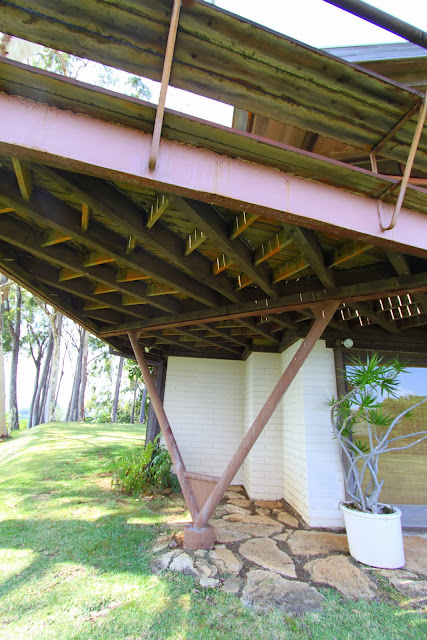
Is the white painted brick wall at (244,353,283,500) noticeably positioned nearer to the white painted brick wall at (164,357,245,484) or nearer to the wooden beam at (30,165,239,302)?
the white painted brick wall at (164,357,245,484)

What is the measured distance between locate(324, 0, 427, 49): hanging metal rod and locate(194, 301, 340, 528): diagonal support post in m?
1.73

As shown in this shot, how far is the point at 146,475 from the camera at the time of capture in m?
4.61

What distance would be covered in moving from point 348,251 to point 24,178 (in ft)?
6.29

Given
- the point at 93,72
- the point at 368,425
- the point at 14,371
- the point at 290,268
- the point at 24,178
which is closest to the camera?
the point at 24,178

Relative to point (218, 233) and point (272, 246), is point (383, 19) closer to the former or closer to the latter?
point (218, 233)

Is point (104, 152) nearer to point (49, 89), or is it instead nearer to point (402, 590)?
point (49, 89)

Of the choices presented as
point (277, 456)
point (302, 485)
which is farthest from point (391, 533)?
point (277, 456)

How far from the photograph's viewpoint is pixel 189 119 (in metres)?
1.21

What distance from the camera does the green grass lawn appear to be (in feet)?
6.11

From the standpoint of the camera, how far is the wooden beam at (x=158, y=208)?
1756 mm

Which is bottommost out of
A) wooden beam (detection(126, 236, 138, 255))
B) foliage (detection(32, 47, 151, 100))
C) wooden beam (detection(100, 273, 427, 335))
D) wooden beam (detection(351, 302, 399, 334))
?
wooden beam (detection(100, 273, 427, 335))

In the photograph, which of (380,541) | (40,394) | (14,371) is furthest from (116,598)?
(40,394)

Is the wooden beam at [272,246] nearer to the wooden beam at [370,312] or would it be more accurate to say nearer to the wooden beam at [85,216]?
the wooden beam at [85,216]

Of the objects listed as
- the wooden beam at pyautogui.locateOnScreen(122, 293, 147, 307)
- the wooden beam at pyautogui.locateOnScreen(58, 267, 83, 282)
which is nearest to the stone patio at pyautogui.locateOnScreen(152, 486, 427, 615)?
the wooden beam at pyautogui.locateOnScreen(122, 293, 147, 307)
